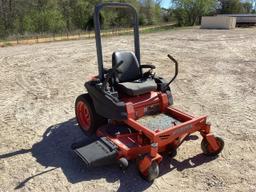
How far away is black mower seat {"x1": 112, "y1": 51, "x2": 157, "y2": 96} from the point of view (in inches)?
163

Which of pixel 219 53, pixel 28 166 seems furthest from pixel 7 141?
pixel 219 53

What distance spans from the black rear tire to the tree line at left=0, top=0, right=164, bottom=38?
71.6ft

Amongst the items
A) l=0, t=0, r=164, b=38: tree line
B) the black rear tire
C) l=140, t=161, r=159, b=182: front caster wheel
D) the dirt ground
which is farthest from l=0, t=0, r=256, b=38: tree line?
l=140, t=161, r=159, b=182: front caster wheel

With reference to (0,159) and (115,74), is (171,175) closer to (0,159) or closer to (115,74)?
(115,74)

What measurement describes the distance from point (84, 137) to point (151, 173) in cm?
150

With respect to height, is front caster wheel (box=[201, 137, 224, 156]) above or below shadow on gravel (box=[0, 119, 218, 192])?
above

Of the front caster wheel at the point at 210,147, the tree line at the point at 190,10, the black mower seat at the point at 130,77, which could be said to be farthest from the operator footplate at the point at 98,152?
the tree line at the point at 190,10

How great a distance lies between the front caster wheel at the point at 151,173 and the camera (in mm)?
3399

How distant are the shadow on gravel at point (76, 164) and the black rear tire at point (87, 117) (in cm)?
15

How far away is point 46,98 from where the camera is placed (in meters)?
6.35

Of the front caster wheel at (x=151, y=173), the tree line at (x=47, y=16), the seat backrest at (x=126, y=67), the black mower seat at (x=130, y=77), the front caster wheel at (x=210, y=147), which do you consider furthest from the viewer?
the tree line at (x=47, y=16)

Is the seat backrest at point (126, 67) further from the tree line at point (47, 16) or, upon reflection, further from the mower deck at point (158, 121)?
the tree line at point (47, 16)

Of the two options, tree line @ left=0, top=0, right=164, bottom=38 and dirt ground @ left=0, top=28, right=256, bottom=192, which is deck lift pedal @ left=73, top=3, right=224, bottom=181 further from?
tree line @ left=0, top=0, right=164, bottom=38

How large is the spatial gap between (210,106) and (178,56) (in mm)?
5153
